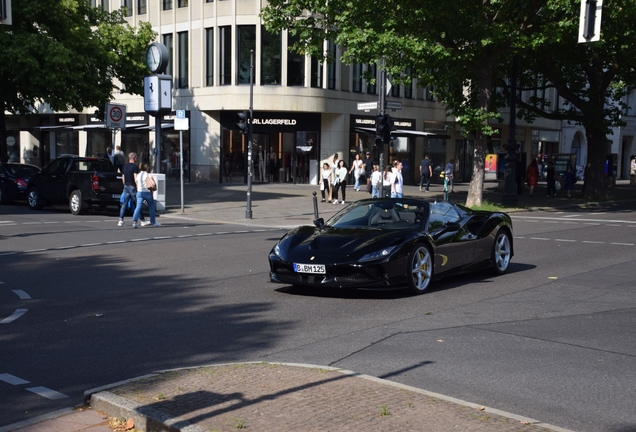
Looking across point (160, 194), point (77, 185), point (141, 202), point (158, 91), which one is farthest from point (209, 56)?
point (141, 202)

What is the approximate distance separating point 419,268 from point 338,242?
3.90 ft

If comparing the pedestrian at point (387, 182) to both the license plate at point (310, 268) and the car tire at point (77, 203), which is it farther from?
the license plate at point (310, 268)

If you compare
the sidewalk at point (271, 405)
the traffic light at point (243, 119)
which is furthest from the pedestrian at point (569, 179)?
the sidewalk at point (271, 405)

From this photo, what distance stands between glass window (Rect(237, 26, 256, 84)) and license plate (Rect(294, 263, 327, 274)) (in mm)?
30845

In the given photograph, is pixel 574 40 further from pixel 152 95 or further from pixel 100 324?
pixel 100 324

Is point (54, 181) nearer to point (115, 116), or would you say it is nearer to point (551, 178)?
point (115, 116)

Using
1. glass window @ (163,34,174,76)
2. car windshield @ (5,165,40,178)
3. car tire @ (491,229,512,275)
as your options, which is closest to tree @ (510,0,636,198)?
car tire @ (491,229,512,275)

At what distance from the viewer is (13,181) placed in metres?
27.4

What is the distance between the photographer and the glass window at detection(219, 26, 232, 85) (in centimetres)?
4019

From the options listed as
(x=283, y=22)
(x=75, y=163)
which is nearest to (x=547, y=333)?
(x=75, y=163)

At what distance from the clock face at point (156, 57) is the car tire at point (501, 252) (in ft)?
57.5

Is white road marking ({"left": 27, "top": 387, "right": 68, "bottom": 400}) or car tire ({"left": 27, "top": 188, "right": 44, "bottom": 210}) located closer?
white road marking ({"left": 27, "top": 387, "right": 68, "bottom": 400})

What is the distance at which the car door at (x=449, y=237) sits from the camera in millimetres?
10945

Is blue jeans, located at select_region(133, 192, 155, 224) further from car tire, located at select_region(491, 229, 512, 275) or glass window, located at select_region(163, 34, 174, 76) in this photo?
glass window, located at select_region(163, 34, 174, 76)
